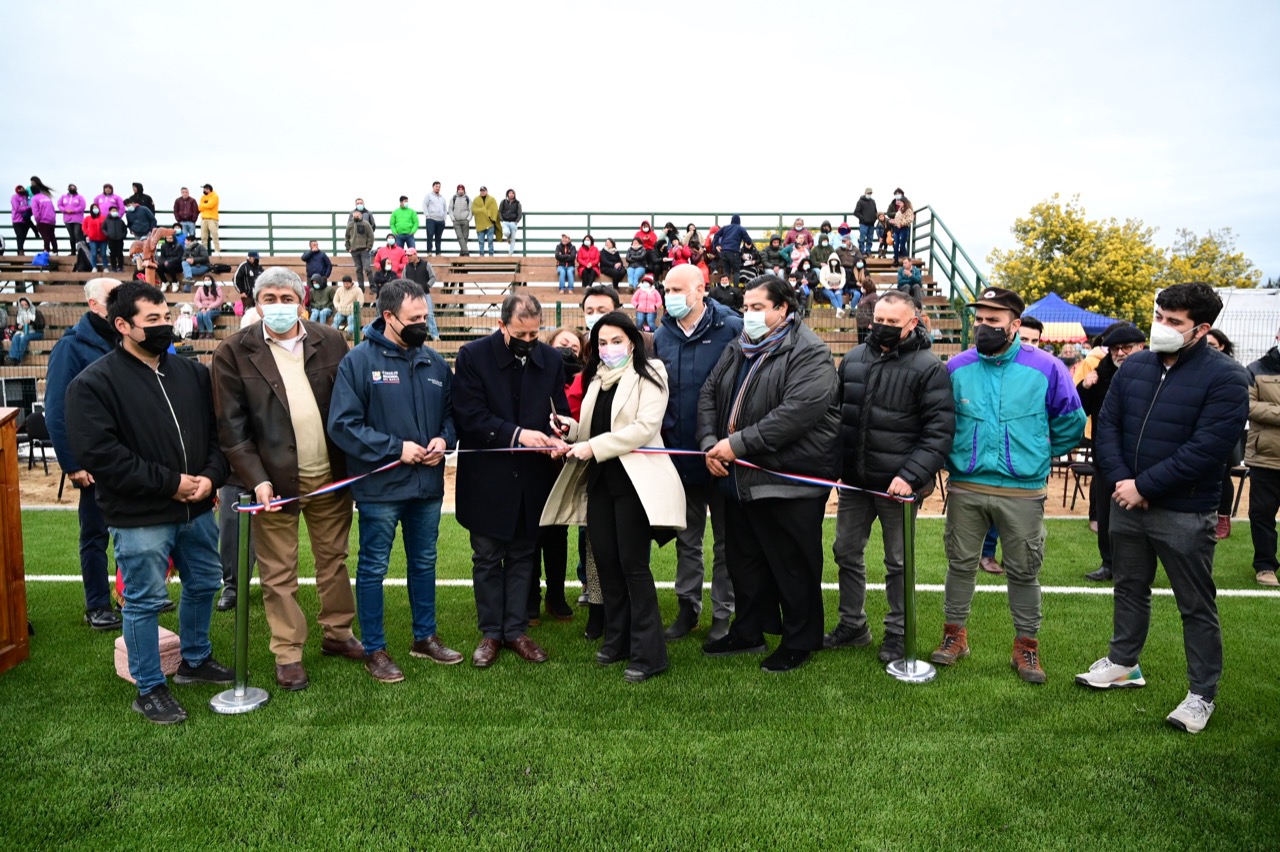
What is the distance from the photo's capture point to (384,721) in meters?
4.25

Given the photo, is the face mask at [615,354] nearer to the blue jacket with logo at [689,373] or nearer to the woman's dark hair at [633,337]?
the woman's dark hair at [633,337]

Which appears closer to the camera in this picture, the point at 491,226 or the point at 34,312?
the point at 34,312

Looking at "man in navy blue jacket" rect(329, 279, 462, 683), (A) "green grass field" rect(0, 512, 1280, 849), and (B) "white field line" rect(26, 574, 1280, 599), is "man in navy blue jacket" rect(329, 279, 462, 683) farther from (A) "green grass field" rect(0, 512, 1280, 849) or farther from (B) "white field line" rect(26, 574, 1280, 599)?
(B) "white field line" rect(26, 574, 1280, 599)

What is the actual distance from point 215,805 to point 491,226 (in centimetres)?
2068

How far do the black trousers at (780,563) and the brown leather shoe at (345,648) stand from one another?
7.30ft

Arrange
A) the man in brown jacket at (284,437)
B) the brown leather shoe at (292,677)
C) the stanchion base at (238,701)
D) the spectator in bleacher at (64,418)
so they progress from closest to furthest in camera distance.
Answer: the stanchion base at (238,701)
the man in brown jacket at (284,437)
the brown leather shoe at (292,677)
the spectator in bleacher at (64,418)

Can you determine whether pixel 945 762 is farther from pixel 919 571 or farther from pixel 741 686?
pixel 919 571

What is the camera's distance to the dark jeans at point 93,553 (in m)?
5.61

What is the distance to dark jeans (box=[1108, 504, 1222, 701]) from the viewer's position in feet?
13.9

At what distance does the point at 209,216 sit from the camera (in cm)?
2262

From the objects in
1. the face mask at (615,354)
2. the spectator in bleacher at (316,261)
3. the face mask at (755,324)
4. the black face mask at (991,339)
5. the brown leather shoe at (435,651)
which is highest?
the spectator in bleacher at (316,261)

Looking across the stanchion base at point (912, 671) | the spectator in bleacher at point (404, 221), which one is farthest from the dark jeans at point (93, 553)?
the spectator in bleacher at point (404, 221)

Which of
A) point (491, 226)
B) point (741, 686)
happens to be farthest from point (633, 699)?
point (491, 226)

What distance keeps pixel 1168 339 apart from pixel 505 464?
3508mm
